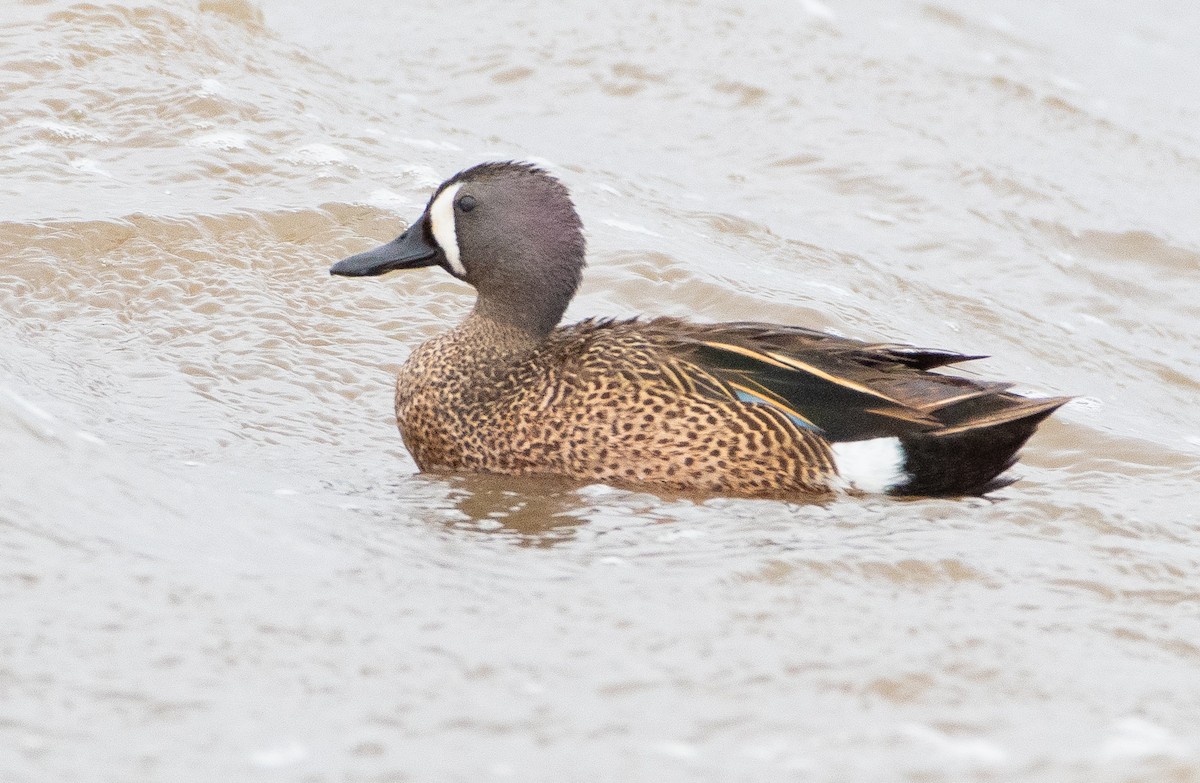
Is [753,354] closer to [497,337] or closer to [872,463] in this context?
[872,463]

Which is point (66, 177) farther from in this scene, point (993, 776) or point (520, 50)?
point (993, 776)

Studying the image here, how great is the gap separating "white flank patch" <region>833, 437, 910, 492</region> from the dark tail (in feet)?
0.10

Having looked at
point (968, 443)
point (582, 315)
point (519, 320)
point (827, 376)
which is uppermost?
point (827, 376)

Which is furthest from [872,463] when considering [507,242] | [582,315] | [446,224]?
[582,315]

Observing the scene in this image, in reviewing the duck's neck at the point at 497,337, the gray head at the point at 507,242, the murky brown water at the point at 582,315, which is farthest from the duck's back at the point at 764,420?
A: the gray head at the point at 507,242

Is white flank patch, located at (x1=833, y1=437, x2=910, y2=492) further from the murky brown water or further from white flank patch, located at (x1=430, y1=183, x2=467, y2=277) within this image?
white flank patch, located at (x1=430, y1=183, x2=467, y2=277)

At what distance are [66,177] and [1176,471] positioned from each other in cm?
544

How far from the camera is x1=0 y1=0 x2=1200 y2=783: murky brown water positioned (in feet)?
12.9

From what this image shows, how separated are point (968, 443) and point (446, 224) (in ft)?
6.94

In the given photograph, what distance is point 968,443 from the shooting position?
19.6 feet

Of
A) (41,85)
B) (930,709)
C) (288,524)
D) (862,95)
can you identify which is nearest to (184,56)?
(41,85)

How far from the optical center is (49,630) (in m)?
4.15

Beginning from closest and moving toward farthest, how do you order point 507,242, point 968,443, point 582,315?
point 968,443 < point 507,242 < point 582,315

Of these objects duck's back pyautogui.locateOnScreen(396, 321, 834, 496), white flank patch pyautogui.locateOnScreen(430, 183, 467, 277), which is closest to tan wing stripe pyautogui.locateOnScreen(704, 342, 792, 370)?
duck's back pyautogui.locateOnScreen(396, 321, 834, 496)
